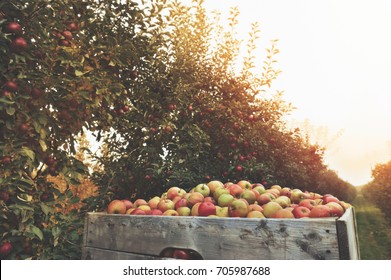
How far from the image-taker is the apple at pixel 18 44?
87.1 inches

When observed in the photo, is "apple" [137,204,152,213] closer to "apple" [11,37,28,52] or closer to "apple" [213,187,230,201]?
"apple" [213,187,230,201]

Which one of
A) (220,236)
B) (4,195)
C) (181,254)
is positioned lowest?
(181,254)

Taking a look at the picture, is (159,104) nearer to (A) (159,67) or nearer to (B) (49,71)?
(A) (159,67)

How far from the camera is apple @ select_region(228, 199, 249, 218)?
7.98 feet

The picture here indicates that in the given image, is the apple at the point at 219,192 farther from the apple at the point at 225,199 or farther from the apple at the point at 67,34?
the apple at the point at 67,34

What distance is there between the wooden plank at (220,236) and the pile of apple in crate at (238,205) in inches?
7.7

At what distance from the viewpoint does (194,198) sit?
2.77 metres

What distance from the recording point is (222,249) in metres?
2.17

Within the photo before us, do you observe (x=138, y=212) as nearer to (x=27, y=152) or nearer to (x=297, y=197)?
(x=27, y=152)

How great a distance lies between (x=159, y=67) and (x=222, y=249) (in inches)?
100

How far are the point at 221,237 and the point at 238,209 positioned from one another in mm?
322

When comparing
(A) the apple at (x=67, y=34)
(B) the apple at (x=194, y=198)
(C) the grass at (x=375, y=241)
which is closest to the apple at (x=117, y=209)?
(B) the apple at (x=194, y=198)

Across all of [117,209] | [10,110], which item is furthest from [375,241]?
[10,110]
